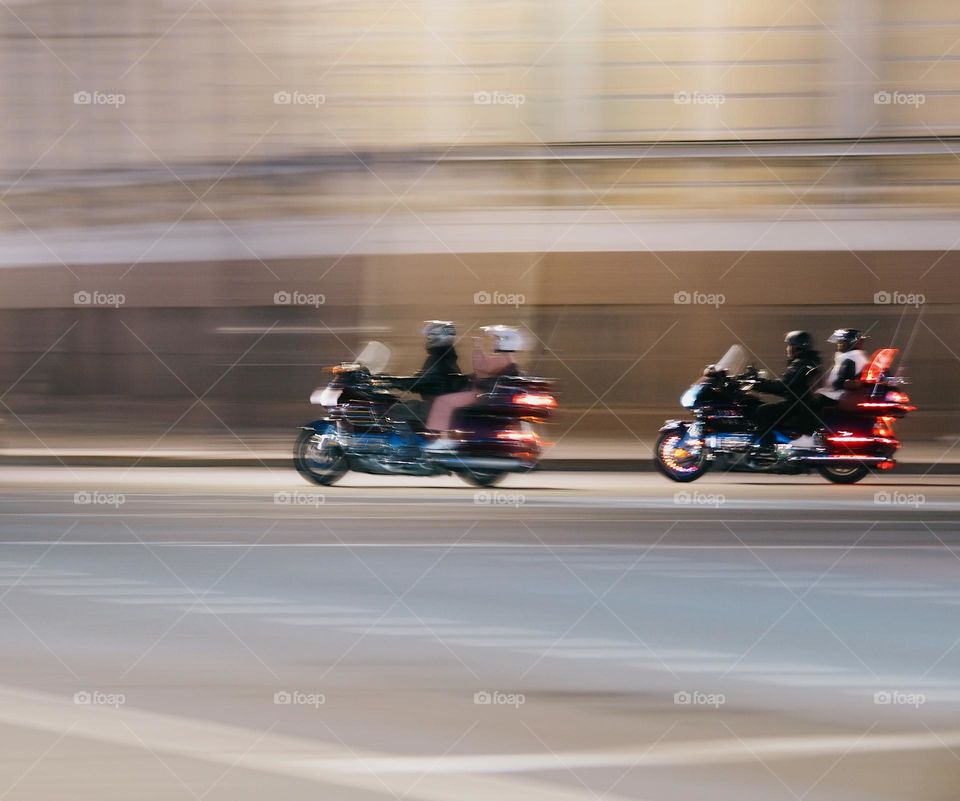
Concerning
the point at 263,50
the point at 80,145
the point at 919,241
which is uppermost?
the point at 263,50

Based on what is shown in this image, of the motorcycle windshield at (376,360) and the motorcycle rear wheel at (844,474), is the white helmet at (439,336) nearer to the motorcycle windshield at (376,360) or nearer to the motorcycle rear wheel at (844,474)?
the motorcycle windshield at (376,360)

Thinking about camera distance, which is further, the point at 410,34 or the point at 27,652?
the point at 410,34

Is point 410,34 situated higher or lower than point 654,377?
higher

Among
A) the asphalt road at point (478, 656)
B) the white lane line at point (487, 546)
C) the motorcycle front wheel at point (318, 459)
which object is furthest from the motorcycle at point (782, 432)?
the white lane line at point (487, 546)

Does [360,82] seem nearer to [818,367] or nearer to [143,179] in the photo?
[143,179]

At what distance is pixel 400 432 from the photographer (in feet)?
41.7

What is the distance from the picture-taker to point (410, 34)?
18906mm

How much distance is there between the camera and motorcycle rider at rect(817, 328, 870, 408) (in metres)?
13.1

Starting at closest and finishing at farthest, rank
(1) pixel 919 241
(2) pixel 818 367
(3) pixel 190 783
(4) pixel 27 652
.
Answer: (3) pixel 190 783 → (4) pixel 27 652 → (2) pixel 818 367 → (1) pixel 919 241

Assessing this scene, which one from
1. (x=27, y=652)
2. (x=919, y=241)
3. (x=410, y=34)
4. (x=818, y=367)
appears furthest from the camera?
(x=410, y=34)

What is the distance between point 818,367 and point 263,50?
9.73 metres

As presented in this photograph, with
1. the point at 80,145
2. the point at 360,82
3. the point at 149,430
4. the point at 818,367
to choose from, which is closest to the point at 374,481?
the point at 818,367

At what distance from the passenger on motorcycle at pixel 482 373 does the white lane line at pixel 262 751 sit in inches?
301

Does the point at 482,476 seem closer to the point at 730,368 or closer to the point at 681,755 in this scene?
the point at 730,368
